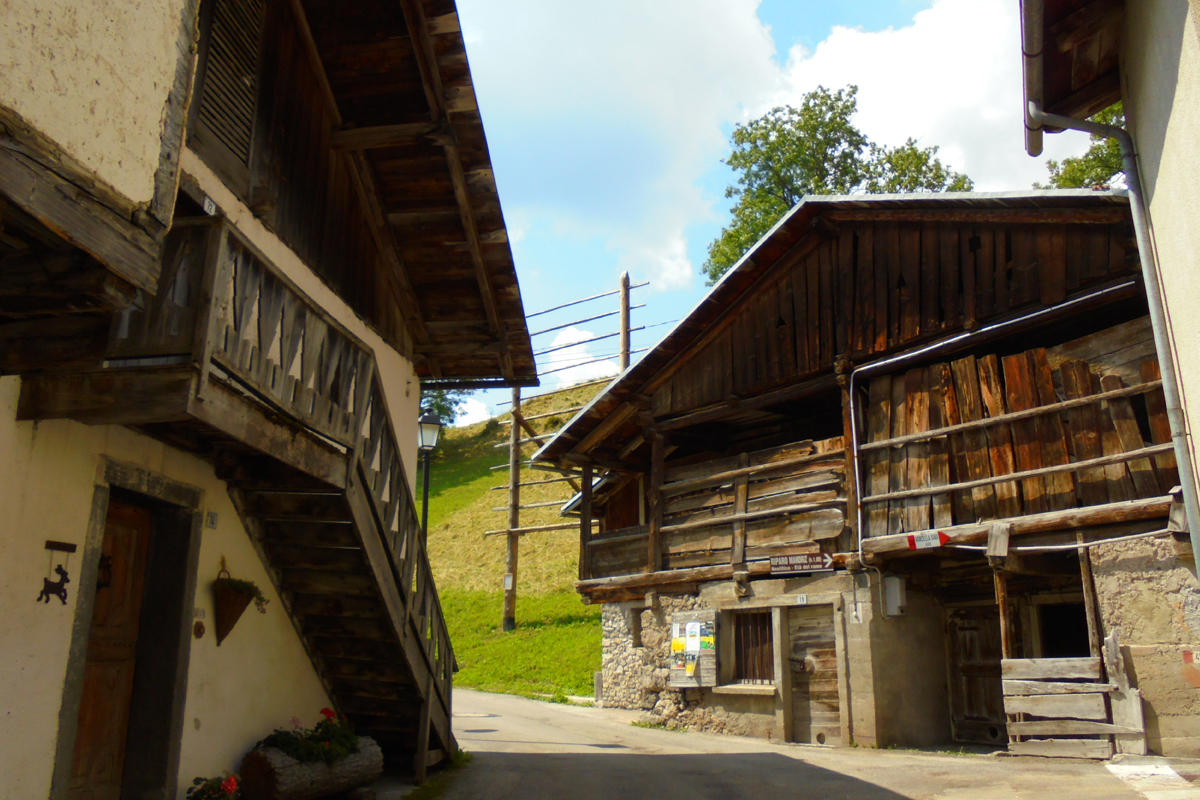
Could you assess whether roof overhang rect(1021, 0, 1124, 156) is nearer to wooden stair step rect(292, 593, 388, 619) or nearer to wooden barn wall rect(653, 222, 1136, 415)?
wooden barn wall rect(653, 222, 1136, 415)

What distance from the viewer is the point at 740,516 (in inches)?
533

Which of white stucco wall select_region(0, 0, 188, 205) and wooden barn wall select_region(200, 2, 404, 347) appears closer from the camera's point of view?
white stucco wall select_region(0, 0, 188, 205)

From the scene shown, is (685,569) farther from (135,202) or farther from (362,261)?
(135,202)

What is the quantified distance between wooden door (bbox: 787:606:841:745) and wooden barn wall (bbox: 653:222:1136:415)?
3399mm

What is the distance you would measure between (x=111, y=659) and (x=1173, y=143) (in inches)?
299

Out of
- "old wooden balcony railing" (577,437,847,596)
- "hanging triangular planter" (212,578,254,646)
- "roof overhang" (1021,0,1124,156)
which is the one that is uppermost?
"roof overhang" (1021,0,1124,156)

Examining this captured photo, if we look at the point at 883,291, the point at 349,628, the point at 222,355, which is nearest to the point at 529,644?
the point at 883,291

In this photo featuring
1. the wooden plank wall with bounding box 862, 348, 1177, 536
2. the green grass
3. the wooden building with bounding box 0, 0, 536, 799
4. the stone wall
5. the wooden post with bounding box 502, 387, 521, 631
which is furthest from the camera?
the wooden post with bounding box 502, 387, 521, 631

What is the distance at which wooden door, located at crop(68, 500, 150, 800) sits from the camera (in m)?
6.14

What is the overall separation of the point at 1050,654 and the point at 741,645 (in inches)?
164

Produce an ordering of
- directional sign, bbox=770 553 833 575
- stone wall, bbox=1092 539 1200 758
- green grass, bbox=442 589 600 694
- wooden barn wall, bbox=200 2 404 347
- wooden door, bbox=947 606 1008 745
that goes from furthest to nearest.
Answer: green grass, bbox=442 589 600 694 < wooden door, bbox=947 606 1008 745 < directional sign, bbox=770 553 833 575 < stone wall, bbox=1092 539 1200 758 < wooden barn wall, bbox=200 2 404 347

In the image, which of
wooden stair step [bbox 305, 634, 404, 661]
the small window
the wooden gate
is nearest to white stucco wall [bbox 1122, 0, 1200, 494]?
the wooden gate

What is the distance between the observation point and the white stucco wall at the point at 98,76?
367cm

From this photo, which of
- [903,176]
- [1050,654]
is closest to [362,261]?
[1050,654]
